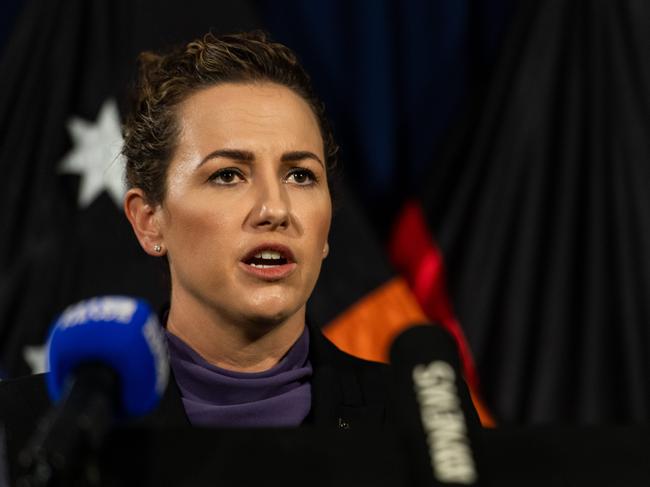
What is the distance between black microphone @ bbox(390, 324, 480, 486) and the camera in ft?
2.29

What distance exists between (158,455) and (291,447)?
0.35 feet

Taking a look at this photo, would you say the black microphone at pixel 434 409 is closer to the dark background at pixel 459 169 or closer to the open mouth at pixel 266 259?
the open mouth at pixel 266 259

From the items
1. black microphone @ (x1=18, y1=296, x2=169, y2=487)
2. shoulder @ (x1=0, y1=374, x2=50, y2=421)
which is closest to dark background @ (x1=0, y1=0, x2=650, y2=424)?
shoulder @ (x1=0, y1=374, x2=50, y2=421)

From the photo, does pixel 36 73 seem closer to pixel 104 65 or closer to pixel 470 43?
pixel 104 65

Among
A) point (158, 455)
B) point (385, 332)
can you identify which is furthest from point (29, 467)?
point (385, 332)

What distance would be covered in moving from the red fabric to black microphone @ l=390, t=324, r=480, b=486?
1.84 metres

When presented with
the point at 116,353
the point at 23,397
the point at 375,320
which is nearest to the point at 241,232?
the point at 23,397

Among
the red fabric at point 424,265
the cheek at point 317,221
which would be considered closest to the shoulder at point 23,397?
the cheek at point 317,221

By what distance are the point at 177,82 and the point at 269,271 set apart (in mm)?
356

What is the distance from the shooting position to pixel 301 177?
1.41 metres

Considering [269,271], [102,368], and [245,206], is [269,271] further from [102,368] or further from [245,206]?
[102,368]

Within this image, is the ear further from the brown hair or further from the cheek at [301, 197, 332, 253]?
the cheek at [301, 197, 332, 253]

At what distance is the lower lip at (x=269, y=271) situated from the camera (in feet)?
4.25

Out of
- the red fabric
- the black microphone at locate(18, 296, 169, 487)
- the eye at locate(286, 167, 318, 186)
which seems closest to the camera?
the black microphone at locate(18, 296, 169, 487)
